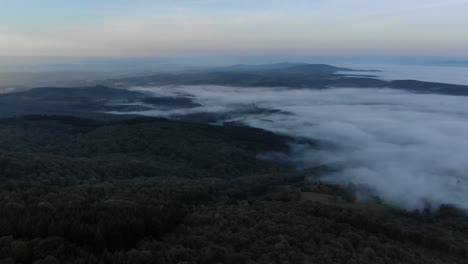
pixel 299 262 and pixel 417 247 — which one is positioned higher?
pixel 299 262

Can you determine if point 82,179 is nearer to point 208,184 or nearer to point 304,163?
point 208,184

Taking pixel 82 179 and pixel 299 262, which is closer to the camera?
pixel 299 262

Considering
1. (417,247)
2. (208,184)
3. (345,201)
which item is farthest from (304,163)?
(417,247)

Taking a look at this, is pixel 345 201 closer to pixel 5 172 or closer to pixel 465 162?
pixel 5 172

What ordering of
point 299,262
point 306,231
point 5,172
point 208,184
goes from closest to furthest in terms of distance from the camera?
point 299,262
point 306,231
point 5,172
point 208,184

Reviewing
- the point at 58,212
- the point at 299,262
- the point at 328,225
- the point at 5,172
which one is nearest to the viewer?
the point at 299,262

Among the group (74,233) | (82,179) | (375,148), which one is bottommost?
(375,148)
